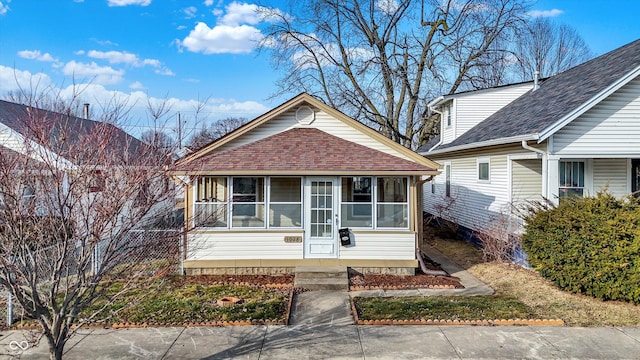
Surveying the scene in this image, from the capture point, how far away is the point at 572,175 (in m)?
11.7

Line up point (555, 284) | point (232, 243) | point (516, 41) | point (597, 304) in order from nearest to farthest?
point (597, 304), point (555, 284), point (232, 243), point (516, 41)

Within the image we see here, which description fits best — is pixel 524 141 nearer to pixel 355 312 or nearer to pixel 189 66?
pixel 355 312

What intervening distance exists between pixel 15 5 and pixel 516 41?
27.6 metres

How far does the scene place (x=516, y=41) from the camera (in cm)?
2658

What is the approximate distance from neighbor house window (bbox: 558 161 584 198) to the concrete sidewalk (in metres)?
6.49

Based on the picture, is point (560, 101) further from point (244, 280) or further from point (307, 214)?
point (244, 280)

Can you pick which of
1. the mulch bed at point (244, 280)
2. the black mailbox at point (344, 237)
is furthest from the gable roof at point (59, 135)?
the black mailbox at point (344, 237)

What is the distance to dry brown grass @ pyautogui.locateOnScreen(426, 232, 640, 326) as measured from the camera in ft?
21.5

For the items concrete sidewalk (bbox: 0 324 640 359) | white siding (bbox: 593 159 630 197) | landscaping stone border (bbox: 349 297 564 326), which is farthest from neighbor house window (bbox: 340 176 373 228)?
white siding (bbox: 593 159 630 197)

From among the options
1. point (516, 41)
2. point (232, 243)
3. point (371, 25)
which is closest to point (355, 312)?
point (232, 243)

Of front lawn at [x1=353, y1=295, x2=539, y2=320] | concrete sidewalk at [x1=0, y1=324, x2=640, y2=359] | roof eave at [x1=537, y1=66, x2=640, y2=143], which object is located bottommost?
concrete sidewalk at [x1=0, y1=324, x2=640, y2=359]

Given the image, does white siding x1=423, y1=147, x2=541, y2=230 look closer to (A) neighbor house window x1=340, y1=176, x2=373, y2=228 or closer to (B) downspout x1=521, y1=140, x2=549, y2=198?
(B) downspout x1=521, y1=140, x2=549, y2=198

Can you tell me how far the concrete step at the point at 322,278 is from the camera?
8531 mm

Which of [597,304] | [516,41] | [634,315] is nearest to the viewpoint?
[634,315]
